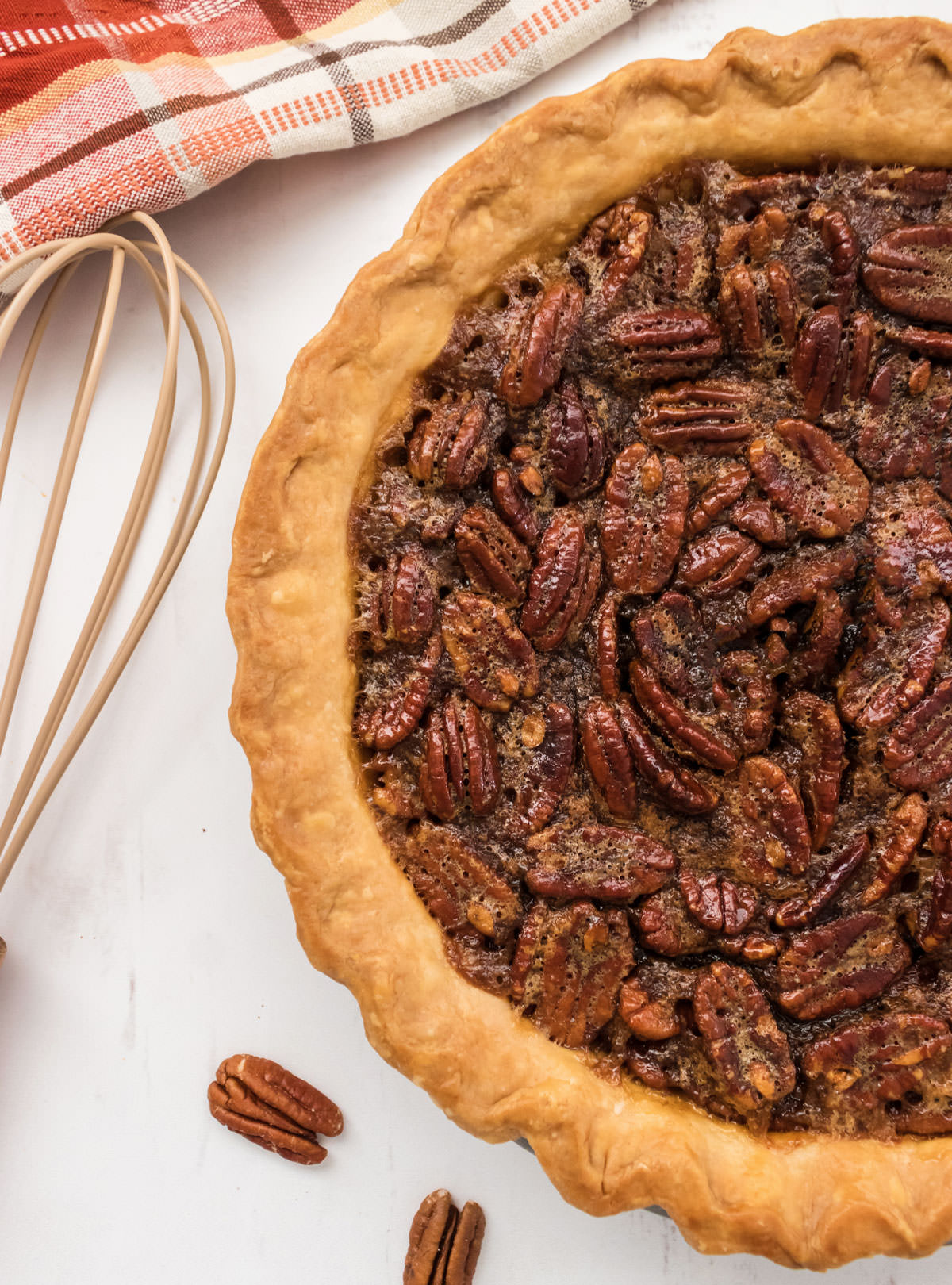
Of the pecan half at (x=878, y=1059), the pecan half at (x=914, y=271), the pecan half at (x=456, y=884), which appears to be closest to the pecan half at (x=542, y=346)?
the pecan half at (x=914, y=271)

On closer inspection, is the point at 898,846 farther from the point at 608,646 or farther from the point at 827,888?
the point at 608,646

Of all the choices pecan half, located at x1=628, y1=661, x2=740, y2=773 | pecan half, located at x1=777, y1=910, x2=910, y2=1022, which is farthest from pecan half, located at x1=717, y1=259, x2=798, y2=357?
pecan half, located at x1=777, y1=910, x2=910, y2=1022

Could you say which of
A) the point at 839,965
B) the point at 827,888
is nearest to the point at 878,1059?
the point at 839,965

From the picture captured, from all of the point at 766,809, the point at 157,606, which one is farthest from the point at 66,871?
the point at 766,809

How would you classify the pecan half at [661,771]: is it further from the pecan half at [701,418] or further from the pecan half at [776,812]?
the pecan half at [701,418]

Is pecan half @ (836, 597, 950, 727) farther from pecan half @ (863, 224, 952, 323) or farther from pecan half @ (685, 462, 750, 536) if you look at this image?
pecan half @ (863, 224, 952, 323)

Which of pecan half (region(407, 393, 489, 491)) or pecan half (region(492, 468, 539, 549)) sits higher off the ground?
pecan half (region(407, 393, 489, 491))
